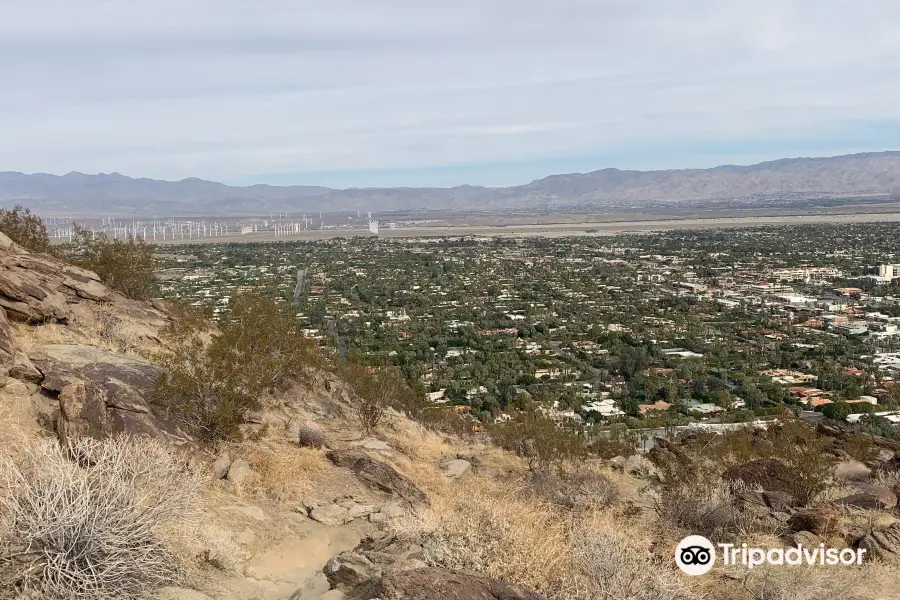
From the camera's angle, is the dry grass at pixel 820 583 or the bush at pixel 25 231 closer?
the dry grass at pixel 820 583

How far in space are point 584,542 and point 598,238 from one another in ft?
473

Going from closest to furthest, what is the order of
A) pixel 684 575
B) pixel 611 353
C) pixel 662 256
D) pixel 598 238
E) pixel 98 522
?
pixel 98 522, pixel 684 575, pixel 611 353, pixel 662 256, pixel 598 238

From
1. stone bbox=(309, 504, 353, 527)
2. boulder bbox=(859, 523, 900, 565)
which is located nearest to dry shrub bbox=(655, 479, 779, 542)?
boulder bbox=(859, 523, 900, 565)

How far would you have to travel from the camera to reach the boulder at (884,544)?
8.89 m

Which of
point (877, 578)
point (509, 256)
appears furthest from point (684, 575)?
point (509, 256)

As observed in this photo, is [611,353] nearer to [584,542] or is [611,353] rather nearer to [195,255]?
[584,542]

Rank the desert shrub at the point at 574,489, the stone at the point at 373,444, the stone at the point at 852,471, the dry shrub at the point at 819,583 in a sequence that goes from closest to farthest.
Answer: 1. the dry shrub at the point at 819,583
2. the desert shrub at the point at 574,489
3. the stone at the point at 373,444
4. the stone at the point at 852,471

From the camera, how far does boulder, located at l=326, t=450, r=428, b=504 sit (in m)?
11.8

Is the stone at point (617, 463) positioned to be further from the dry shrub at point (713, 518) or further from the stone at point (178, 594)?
the stone at point (178, 594)

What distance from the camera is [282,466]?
11.2 meters

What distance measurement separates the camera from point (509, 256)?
11300 centimetres

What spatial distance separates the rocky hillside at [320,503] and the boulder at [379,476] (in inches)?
1.7

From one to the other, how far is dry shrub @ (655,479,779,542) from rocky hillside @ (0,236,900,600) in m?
0.04

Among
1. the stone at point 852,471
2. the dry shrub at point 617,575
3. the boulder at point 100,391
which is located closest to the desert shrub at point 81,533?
the boulder at point 100,391
